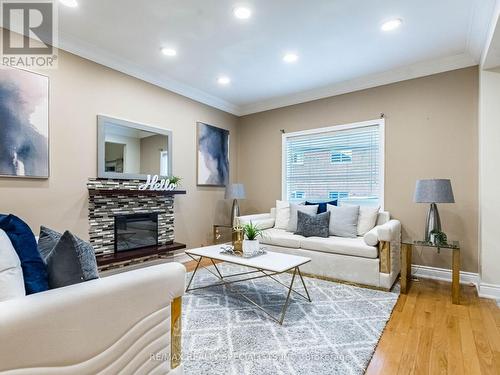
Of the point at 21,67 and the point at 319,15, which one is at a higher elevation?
the point at 319,15

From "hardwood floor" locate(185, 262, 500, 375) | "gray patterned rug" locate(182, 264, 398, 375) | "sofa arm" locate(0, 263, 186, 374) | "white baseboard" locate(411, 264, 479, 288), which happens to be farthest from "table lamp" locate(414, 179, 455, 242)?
"sofa arm" locate(0, 263, 186, 374)

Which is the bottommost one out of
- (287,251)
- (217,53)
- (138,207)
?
(287,251)

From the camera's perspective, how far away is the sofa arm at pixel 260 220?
13.6ft

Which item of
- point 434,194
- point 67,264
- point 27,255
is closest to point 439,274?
point 434,194

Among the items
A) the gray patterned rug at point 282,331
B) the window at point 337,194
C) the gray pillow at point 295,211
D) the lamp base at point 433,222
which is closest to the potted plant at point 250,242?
the gray patterned rug at point 282,331

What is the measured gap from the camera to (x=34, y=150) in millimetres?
2732

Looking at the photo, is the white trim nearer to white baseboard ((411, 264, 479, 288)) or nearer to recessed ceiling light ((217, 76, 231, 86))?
white baseboard ((411, 264, 479, 288))

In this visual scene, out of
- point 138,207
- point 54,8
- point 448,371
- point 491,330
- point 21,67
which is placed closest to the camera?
point 448,371

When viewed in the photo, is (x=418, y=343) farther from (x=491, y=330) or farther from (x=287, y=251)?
(x=287, y=251)

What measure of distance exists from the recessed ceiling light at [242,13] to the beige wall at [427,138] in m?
2.18

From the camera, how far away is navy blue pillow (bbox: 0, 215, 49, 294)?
1068mm

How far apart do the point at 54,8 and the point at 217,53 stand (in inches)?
61.9

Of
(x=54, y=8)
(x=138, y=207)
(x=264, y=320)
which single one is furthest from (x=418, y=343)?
(x=54, y=8)

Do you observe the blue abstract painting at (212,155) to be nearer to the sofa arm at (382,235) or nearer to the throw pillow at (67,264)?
the sofa arm at (382,235)
